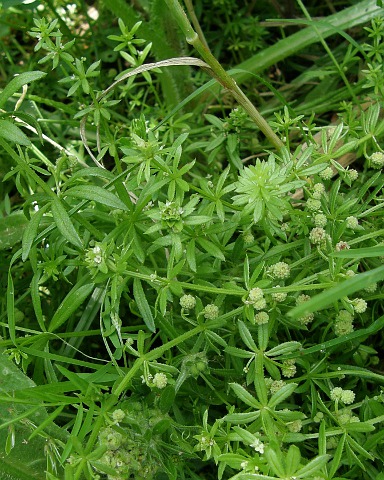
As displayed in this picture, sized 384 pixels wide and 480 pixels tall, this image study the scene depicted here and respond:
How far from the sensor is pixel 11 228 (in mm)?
2125

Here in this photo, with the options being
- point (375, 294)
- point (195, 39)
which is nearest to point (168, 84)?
point (195, 39)

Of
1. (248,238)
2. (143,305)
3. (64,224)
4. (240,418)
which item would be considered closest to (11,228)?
(64,224)

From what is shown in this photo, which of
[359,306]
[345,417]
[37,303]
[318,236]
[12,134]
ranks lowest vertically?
[345,417]

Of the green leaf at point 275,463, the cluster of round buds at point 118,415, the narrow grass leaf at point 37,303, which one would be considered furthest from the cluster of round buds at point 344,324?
the narrow grass leaf at point 37,303

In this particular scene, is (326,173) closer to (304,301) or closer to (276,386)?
(304,301)

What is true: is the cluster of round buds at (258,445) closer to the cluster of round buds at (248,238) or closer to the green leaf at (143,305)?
the green leaf at (143,305)

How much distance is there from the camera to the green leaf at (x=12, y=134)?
1.47 metres

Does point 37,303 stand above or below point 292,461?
above

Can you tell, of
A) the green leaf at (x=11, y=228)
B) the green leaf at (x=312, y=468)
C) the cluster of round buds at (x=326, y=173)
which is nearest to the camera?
the green leaf at (x=312, y=468)

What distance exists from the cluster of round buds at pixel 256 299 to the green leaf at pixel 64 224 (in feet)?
1.38

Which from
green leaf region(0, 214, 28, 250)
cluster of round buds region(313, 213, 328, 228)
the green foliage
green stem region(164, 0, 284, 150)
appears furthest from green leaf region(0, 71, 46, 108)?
cluster of round buds region(313, 213, 328, 228)

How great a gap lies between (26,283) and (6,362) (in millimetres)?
468

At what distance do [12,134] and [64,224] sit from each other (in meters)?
0.24

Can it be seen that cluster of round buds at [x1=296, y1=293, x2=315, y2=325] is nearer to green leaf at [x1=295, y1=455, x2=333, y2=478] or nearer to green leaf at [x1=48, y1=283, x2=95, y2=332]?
green leaf at [x1=295, y1=455, x2=333, y2=478]
